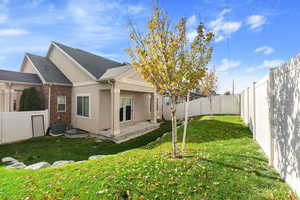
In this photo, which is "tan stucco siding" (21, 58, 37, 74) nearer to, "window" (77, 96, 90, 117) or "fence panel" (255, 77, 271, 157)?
"window" (77, 96, 90, 117)

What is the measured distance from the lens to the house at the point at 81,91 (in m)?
9.56

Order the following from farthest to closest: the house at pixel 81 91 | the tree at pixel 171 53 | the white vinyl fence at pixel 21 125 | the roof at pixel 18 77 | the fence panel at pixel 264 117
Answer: the roof at pixel 18 77 → the house at pixel 81 91 → the white vinyl fence at pixel 21 125 → the fence panel at pixel 264 117 → the tree at pixel 171 53

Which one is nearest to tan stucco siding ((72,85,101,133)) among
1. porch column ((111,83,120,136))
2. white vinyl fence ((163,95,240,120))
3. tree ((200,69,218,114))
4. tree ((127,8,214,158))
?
porch column ((111,83,120,136))

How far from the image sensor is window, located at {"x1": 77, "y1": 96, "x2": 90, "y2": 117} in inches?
415

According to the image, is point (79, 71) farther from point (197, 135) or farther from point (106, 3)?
point (197, 135)

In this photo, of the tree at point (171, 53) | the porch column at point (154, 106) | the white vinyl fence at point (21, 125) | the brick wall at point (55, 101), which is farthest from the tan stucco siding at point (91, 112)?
the tree at point (171, 53)

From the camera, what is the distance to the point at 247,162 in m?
3.90

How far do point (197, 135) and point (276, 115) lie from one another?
457 centimetres

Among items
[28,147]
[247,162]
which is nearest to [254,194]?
[247,162]

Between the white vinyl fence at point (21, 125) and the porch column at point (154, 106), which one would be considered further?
the porch column at point (154, 106)

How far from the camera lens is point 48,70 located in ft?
38.8

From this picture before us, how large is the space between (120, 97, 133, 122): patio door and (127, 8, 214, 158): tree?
7.94 meters

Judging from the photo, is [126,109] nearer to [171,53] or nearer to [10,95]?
[10,95]

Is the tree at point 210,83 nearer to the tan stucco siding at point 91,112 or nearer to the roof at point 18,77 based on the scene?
the tan stucco siding at point 91,112
